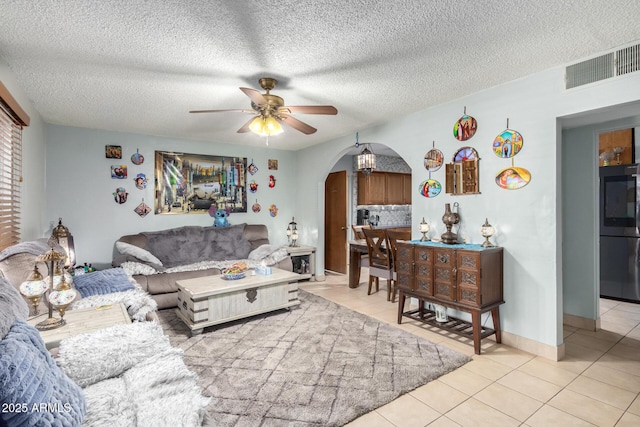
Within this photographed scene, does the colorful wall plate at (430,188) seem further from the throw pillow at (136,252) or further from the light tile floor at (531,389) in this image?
the throw pillow at (136,252)

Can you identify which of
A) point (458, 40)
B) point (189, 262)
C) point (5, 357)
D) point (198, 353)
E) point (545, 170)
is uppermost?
point (458, 40)

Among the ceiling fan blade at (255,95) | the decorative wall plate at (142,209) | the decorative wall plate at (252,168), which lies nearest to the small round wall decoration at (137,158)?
the decorative wall plate at (142,209)

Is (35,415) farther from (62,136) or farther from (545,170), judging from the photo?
(62,136)

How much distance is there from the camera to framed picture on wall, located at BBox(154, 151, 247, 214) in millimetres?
4824

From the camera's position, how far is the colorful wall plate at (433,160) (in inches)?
137

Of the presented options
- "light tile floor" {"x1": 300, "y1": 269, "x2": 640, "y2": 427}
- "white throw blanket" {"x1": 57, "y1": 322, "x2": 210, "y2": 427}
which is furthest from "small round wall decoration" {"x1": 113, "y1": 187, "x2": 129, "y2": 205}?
"light tile floor" {"x1": 300, "y1": 269, "x2": 640, "y2": 427}

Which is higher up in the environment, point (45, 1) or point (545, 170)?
point (45, 1)

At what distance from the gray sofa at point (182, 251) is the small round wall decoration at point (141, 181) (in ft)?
2.32

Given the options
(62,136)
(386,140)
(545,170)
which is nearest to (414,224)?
(386,140)

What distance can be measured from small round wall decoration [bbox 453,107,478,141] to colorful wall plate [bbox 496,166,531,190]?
53cm

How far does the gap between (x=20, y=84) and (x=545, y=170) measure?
4.63 m

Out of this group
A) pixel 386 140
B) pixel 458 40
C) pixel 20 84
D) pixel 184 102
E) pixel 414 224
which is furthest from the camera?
pixel 386 140

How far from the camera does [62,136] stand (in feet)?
13.7

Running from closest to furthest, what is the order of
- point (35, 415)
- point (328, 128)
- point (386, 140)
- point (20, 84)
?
1. point (35, 415)
2. point (20, 84)
3. point (386, 140)
4. point (328, 128)
